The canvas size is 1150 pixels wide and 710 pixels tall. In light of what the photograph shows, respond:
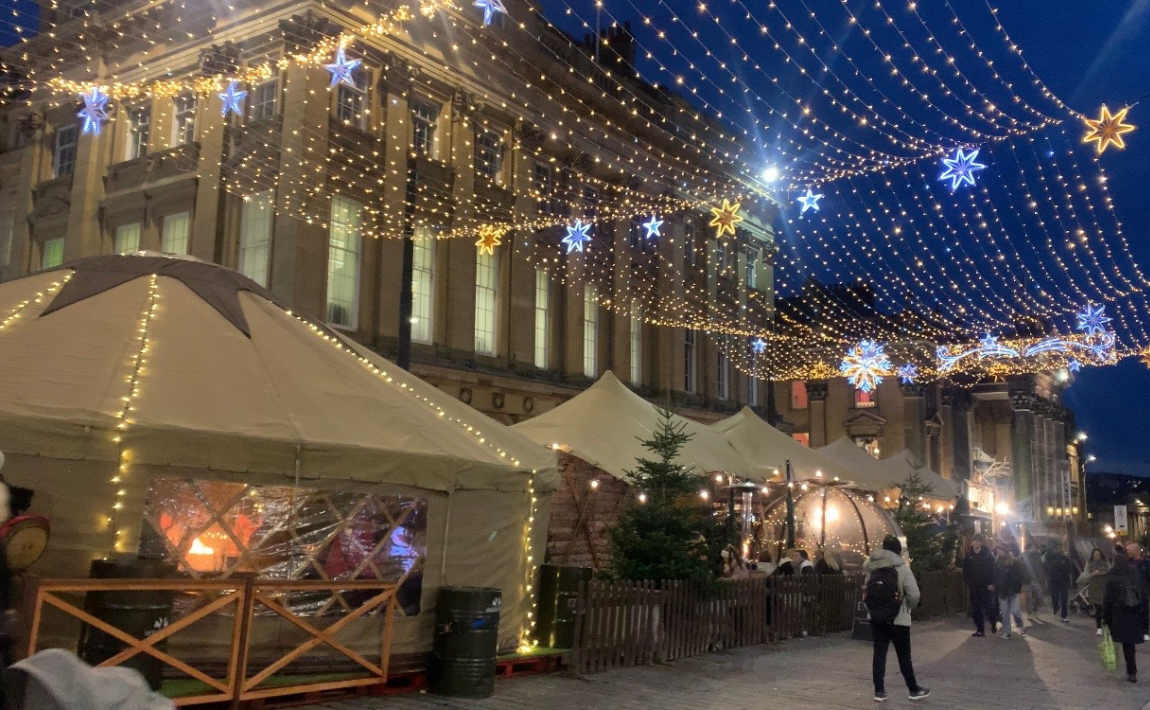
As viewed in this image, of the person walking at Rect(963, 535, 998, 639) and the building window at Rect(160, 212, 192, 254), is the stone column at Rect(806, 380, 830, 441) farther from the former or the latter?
the building window at Rect(160, 212, 192, 254)

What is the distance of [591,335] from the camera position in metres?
30.5

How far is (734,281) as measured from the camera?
37.3m

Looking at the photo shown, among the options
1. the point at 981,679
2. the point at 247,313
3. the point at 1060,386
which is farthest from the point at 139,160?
the point at 1060,386

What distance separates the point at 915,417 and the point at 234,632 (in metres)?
43.4

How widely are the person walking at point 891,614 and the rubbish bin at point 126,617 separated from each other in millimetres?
6696

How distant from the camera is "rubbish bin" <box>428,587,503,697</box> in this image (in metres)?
9.56

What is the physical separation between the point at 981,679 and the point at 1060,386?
5227 centimetres

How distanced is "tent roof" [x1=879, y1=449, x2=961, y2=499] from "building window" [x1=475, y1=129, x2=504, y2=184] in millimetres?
13339

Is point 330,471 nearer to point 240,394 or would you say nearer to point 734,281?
point 240,394

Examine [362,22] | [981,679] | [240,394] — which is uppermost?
[362,22]

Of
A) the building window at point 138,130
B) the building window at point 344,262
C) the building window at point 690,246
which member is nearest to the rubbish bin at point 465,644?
the building window at point 344,262

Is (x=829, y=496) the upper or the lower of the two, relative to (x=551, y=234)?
lower

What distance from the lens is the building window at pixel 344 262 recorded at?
22.2 meters

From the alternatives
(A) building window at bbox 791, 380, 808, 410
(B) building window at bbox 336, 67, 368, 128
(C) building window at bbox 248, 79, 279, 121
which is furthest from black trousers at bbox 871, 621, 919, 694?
(A) building window at bbox 791, 380, 808, 410
